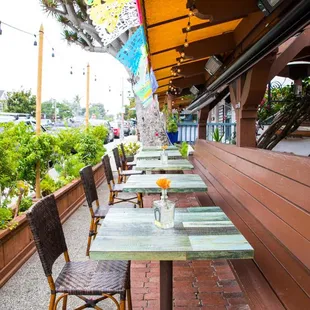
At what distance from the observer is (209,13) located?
2.55 m

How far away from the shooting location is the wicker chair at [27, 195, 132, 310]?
1.84m

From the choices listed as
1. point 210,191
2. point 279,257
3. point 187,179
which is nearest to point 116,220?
point 279,257

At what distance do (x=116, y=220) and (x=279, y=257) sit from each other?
1.11 meters

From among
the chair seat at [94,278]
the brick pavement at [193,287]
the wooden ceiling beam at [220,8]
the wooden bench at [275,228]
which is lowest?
the brick pavement at [193,287]

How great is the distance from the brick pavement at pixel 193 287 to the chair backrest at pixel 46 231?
0.76 meters

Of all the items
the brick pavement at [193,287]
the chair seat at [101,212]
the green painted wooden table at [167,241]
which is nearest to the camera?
the green painted wooden table at [167,241]

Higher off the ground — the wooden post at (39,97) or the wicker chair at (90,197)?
the wooden post at (39,97)

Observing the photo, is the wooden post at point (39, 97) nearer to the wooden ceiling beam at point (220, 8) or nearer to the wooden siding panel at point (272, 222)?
the wooden siding panel at point (272, 222)

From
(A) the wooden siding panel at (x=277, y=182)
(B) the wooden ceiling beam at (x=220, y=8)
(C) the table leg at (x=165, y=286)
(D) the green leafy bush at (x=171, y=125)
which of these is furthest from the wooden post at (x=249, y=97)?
(D) the green leafy bush at (x=171, y=125)

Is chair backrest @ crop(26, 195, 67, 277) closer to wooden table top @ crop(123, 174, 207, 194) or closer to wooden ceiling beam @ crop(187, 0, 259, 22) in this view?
wooden table top @ crop(123, 174, 207, 194)

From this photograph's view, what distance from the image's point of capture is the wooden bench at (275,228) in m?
1.84

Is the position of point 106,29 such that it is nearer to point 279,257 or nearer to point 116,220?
point 116,220

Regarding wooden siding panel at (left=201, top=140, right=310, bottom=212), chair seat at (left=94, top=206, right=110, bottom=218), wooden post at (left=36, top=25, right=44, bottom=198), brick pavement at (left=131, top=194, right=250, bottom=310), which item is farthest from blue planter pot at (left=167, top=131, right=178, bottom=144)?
brick pavement at (left=131, top=194, right=250, bottom=310)

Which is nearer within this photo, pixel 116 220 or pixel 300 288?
pixel 300 288
